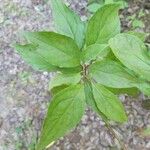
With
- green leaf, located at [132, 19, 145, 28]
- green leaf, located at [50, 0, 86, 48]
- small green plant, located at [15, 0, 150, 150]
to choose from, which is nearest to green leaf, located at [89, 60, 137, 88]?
small green plant, located at [15, 0, 150, 150]

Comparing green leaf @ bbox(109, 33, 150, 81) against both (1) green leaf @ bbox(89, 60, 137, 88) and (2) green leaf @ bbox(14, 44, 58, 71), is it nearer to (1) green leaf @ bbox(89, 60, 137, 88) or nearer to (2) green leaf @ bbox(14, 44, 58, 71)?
(1) green leaf @ bbox(89, 60, 137, 88)

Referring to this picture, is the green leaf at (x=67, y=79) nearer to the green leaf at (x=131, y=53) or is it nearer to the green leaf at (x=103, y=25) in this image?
the green leaf at (x=103, y=25)

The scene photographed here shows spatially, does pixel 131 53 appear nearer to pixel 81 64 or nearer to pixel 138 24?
pixel 81 64

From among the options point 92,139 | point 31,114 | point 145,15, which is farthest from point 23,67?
point 145,15

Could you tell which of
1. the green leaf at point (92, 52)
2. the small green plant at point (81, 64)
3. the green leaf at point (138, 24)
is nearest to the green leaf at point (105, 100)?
the small green plant at point (81, 64)

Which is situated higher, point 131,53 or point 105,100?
point 131,53

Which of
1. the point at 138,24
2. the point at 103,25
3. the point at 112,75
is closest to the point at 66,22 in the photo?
the point at 103,25

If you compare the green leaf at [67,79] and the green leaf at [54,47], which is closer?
the green leaf at [54,47]

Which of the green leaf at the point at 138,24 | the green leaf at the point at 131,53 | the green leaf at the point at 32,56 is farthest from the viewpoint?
the green leaf at the point at 138,24
